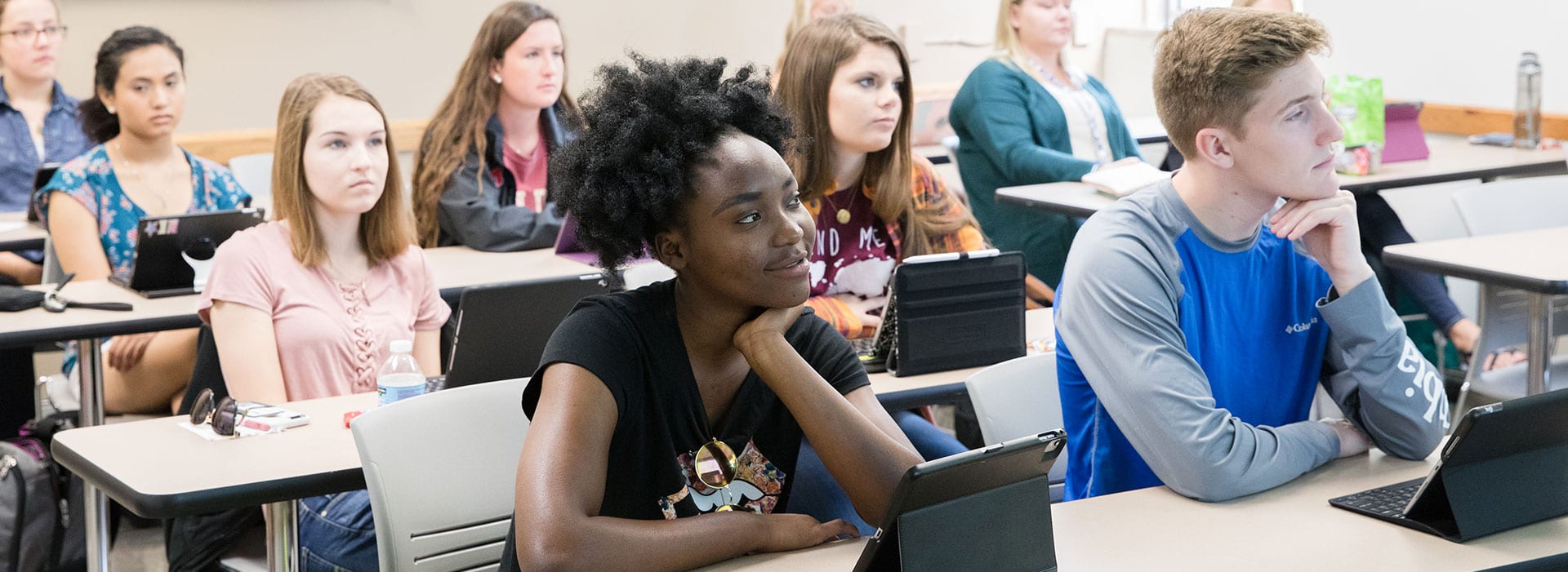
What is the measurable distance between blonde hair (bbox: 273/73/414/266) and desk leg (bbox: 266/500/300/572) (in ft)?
2.30

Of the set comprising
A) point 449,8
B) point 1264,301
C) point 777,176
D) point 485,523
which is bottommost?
point 485,523

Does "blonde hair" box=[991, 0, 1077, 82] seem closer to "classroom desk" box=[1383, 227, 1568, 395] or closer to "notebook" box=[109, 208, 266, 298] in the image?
"classroom desk" box=[1383, 227, 1568, 395]

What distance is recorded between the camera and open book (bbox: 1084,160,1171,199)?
161 inches

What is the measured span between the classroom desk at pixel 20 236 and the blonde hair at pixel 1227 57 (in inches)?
136

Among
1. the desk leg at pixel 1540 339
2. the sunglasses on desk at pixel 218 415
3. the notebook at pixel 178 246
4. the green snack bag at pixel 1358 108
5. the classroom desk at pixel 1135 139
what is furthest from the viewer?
the classroom desk at pixel 1135 139

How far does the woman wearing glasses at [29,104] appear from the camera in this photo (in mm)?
5152

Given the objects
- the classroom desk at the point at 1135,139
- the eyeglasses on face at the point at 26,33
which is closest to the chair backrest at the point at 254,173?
the eyeglasses on face at the point at 26,33

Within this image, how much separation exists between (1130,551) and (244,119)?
505cm

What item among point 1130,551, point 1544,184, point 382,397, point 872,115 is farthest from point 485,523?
point 1544,184

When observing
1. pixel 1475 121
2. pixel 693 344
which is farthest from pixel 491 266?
pixel 1475 121

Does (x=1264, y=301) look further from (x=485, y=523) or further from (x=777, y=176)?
(x=485, y=523)

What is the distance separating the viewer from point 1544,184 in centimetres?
393

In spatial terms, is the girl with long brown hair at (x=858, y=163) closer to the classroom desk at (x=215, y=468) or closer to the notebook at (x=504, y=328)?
the notebook at (x=504, y=328)

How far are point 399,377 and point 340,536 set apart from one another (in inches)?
13.7
